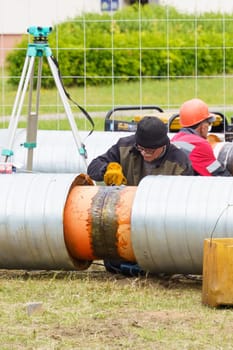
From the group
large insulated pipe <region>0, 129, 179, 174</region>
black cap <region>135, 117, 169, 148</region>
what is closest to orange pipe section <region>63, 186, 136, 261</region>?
black cap <region>135, 117, 169, 148</region>

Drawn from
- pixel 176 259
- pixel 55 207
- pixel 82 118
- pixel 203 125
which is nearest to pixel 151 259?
pixel 176 259

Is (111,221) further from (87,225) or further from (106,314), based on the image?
(106,314)

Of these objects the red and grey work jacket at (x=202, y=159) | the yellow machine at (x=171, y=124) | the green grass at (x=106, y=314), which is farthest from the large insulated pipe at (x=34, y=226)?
the yellow machine at (x=171, y=124)

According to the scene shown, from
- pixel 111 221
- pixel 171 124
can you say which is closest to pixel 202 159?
pixel 111 221

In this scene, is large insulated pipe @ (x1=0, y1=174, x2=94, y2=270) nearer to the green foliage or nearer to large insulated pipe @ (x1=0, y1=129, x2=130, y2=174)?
large insulated pipe @ (x1=0, y1=129, x2=130, y2=174)

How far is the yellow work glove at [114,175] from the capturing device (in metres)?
9.49

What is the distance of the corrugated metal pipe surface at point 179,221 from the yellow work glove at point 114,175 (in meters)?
0.73

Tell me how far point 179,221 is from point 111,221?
54cm

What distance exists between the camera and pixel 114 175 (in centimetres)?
948

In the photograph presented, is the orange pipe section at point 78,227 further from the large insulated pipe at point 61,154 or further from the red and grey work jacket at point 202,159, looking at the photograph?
the large insulated pipe at point 61,154

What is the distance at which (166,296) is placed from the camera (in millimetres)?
8422

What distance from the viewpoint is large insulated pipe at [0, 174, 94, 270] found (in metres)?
8.84

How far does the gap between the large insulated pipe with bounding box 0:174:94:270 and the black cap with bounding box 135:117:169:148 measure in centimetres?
60

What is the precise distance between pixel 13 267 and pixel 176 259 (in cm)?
116
